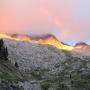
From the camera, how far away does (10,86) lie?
390ft

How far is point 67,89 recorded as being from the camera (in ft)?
654

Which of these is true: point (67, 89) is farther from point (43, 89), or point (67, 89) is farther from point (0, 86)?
point (0, 86)

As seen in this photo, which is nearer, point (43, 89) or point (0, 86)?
point (0, 86)

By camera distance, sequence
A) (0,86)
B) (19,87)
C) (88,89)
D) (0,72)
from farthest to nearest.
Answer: (88,89) < (0,72) < (19,87) < (0,86)

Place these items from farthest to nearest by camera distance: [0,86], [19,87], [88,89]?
[88,89], [19,87], [0,86]

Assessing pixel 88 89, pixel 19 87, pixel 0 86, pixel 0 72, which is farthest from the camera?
pixel 88 89

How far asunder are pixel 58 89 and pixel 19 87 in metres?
75.8

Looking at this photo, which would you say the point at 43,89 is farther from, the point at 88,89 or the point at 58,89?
the point at 88,89

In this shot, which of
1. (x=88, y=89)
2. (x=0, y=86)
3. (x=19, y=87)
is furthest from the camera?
(x=88, y=89)

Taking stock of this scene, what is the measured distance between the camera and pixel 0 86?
112m

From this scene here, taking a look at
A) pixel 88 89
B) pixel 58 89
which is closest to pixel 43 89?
pixel 58 89

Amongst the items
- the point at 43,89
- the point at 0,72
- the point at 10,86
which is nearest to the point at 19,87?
the point at 10,86

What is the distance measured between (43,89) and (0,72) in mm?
58705

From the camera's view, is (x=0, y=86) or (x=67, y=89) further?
(x=67, y=89)
